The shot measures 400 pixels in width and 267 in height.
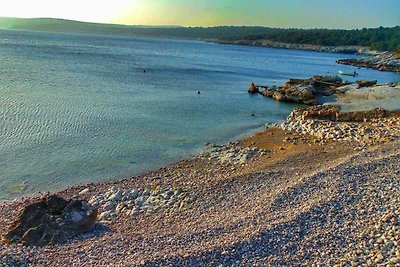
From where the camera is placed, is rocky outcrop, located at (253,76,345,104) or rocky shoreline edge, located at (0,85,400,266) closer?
rocky shoreline edge, located at (0,85,400,266)

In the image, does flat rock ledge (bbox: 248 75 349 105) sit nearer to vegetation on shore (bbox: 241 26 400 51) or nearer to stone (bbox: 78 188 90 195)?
stone (bbox: 78 188 90 195)

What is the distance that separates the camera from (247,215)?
405 inches

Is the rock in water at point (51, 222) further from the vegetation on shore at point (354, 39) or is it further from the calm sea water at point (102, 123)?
the vegetation on shore at point (354, 39)

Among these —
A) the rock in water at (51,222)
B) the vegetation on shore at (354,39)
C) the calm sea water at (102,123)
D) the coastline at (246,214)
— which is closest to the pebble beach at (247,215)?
the coastline at (246,214)

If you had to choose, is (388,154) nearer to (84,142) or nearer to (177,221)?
(177,221)

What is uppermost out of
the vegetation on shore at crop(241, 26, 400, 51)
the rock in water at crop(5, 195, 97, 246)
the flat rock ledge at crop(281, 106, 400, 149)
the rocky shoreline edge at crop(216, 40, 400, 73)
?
the vegetation on shore at crop(241, 26, 400, 51)

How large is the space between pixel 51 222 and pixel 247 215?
197 inches

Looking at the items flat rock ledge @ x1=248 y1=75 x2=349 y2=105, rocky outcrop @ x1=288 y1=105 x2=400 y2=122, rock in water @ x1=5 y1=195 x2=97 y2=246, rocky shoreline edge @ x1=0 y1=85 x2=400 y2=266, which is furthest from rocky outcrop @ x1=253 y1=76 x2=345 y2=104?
rock in water @ x1=5 y1=195 x2=97 y2=246

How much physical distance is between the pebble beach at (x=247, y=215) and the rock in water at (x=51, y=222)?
12.1 inches

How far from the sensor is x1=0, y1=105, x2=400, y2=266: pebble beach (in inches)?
327

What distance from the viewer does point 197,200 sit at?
12.3 meters

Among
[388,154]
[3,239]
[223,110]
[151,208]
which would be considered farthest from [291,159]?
[223,110]

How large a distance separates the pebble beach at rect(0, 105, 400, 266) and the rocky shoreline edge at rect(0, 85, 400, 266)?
26 mm

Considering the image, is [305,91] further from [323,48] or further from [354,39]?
[354,39]
